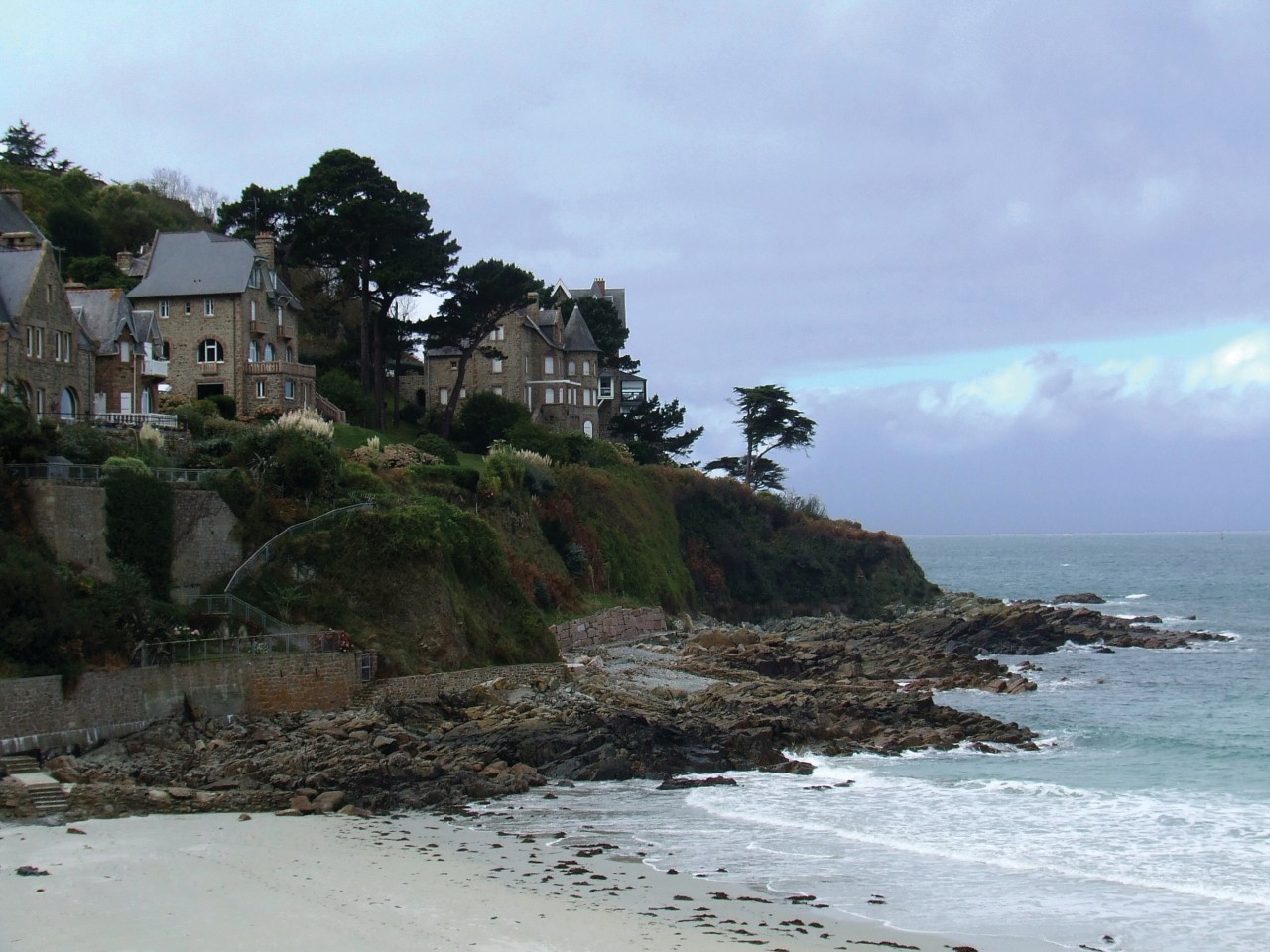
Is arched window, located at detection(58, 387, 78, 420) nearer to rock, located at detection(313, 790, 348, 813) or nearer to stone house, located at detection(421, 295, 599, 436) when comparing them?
rock, located at detection(313, 790, 348, 813)

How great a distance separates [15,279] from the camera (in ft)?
127

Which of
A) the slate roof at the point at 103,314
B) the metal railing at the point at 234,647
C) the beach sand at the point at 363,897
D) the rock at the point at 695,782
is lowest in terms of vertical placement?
the rock at the point at 695,782

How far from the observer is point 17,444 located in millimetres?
30438

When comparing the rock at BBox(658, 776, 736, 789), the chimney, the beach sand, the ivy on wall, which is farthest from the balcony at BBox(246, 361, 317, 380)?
the beach sand

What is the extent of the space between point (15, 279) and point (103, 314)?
6.54 metres

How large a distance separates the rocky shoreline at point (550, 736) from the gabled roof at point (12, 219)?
28796 millimetres

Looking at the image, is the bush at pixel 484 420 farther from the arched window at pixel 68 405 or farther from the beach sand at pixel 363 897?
the beach sand at pixel 363 897

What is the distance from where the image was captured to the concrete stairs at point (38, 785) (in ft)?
74.3

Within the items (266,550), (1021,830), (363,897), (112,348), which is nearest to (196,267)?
(112,348)

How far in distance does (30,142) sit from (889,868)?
277 ft

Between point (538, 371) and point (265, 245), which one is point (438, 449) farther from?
point (538, 371)

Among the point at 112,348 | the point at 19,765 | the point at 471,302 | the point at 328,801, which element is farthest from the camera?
the point at 471,302

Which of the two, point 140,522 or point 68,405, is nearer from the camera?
point 140,522

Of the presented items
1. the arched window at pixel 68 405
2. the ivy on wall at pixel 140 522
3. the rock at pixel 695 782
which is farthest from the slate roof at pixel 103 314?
the rock at pixel 695 782
